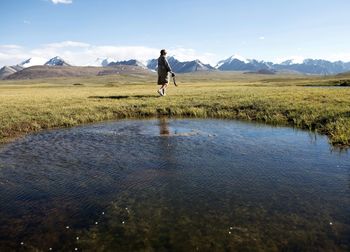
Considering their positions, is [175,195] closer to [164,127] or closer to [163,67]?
[164,127]

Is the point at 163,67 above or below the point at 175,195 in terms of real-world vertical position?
above

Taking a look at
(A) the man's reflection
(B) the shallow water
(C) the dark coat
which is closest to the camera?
(B) the shallow water

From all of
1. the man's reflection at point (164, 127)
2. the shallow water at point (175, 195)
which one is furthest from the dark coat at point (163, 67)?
the shallow water at point (175, 195)

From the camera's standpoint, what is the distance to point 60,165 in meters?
12.8

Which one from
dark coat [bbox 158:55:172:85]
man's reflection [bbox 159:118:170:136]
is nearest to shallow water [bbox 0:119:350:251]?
man's reflection [bbox 159:118:170:136]

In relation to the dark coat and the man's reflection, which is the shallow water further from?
the dark coat

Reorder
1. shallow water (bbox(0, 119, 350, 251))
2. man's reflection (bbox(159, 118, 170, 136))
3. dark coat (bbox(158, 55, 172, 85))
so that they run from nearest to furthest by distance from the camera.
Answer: shallow water (bbox(0, 119, 350, 251)) < man's reflection (bbox(159, 118, 170, 136)) < dark coat (bbox(158, 55, 172, 85))

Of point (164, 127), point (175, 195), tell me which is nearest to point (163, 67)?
point (164, 127)

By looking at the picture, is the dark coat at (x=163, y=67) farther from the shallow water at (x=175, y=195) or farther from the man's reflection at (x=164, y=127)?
the shallow water at (x=175, y=195)

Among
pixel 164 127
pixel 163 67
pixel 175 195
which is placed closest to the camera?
pixel 175 195

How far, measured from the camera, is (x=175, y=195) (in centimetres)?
981

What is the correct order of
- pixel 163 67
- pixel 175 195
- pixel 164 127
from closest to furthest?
1. pixel 175 195
2. pixel 164 127
3. pixel 163 67

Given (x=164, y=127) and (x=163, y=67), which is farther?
(x=163, y=67)

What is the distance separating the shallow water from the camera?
755 centimetres
